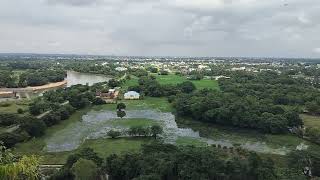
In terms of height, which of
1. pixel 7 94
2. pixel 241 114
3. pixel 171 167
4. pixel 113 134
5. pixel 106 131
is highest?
pixel 171 167

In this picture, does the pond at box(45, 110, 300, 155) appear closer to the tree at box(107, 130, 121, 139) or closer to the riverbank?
the tree at box(107, 130, 121, 139)

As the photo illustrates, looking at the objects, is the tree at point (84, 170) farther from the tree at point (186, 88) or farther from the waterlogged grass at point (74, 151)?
the tree at point (186, 88)

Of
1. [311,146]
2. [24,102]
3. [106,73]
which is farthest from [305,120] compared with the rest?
[106,73]

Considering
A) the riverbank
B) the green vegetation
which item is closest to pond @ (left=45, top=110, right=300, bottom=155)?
the green vegetation

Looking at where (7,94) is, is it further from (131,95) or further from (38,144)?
(38,144)

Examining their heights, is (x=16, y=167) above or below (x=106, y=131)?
above

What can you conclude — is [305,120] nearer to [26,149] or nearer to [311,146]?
[311,146]

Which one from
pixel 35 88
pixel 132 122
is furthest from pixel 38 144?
pixel 35 88
